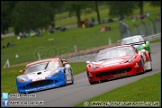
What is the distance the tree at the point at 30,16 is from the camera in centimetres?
10350

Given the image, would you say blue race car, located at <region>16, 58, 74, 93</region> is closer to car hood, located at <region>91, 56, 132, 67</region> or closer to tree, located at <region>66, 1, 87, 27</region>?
car hood, located at <region>91, 56, 132, 67</region>

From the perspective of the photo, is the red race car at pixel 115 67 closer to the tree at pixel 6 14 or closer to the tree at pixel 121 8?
the tree at pixel 121 8

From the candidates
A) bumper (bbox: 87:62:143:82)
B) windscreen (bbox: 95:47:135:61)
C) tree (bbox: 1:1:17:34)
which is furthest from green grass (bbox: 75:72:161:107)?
tree (bbox: 1:1:17:34)

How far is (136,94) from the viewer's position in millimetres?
12453

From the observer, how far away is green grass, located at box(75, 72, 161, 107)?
11.6 meters

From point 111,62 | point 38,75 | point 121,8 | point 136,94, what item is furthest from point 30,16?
point 136,94

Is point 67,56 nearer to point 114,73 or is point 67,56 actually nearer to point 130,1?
point 114,73

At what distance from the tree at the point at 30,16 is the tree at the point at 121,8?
13.5 metres

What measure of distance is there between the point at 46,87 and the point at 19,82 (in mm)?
1008

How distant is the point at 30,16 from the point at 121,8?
18575 millimetres

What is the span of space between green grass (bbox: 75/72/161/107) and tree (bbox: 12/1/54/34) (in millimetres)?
89005

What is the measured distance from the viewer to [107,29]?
78500 millimetres

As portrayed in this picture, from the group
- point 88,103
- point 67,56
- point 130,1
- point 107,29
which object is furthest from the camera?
point 130,1

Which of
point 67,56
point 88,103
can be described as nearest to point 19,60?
point 67,56
